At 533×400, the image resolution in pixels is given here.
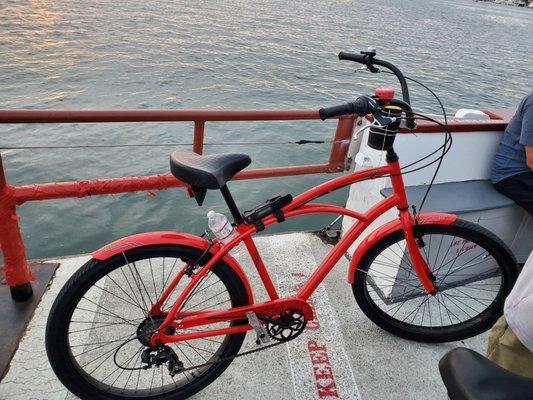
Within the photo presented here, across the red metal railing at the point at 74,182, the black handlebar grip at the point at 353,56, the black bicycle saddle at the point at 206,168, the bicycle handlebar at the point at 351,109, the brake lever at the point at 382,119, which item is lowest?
the red metal railing at the point at 74,182

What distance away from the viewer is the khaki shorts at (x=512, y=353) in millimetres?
1671

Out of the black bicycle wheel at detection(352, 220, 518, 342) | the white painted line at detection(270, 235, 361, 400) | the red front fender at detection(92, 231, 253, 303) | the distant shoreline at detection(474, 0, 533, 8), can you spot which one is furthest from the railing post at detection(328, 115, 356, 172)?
the distant shoreline at detection(474, 0, 533, 8)

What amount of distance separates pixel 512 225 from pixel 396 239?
53.5 inches

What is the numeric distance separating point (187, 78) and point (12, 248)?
37.0 feet

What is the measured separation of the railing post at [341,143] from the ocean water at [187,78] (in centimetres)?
259

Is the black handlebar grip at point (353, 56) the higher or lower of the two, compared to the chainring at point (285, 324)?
higher

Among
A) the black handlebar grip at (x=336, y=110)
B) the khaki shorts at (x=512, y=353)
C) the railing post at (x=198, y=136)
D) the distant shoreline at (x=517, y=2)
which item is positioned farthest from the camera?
the distant shoreline at (x=517, y=2)

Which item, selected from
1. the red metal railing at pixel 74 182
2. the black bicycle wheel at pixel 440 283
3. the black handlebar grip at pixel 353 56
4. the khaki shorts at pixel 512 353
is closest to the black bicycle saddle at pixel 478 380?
the khaki shorts at pixel 512 353

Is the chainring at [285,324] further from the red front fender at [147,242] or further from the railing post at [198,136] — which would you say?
Answer: the railing post at [198,136]

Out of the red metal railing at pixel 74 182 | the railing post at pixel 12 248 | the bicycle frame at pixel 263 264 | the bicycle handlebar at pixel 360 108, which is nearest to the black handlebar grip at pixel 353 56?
the bicycle handlebar at pixel 360 108

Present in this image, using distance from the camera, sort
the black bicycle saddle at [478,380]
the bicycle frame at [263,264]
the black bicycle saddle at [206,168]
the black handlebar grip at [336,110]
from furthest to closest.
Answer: the bicycle frame at [263,264] → the black handlebar grip at [336,110] → the black bicycle saddle at [206,168] → the black bicycle saddle at [478,380]

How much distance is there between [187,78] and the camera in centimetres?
1295

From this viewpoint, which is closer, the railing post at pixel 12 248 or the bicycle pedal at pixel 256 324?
the bicycle pedal at pixel 256 324

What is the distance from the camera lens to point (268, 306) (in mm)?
2211
